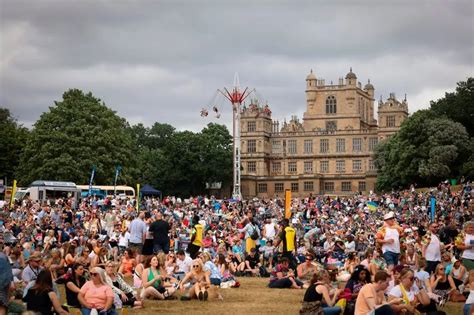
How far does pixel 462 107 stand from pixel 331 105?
118ft

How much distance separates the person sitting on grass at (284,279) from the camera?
1975 cm

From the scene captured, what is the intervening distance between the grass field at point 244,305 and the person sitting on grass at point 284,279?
49cm

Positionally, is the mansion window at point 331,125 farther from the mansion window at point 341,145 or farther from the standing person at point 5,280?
the standing person at point 5,280

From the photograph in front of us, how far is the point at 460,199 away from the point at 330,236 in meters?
17.5

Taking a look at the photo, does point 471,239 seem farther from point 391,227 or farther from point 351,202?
point 351,202

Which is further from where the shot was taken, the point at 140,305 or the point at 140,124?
the point at 140,124

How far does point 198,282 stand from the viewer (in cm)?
1775

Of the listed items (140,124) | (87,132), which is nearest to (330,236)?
(87,132)

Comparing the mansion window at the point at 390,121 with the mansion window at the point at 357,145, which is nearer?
the mansion window at the point at 390,121

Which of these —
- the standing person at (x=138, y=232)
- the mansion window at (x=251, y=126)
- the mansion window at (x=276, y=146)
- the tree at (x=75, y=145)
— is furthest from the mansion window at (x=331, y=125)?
the standing person at (x=138, y=232)

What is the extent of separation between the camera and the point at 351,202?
54406 millimetres

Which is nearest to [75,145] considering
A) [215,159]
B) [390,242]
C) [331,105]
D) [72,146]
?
[72,146]

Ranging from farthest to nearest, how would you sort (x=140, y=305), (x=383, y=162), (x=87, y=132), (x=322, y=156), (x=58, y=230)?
1. (x=322, y=156)
2. (x=383, y=162)
3. (x=87, y=132)
4. (x=58, y=230)
5. (x=140, y=305)

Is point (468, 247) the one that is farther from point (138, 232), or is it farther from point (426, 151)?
point (426, 151)
